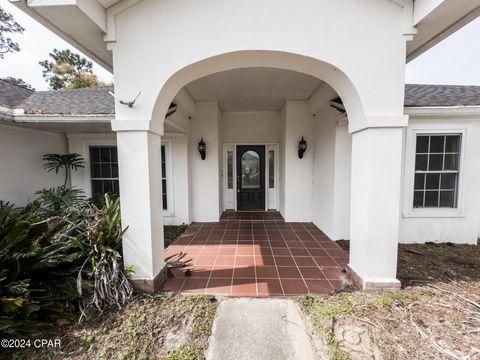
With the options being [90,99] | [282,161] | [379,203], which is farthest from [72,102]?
[379,203]

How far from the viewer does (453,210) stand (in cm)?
447

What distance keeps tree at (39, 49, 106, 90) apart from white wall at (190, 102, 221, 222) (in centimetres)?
1406

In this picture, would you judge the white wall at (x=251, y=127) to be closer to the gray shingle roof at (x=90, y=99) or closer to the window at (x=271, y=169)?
the window at (x=271, y=169)

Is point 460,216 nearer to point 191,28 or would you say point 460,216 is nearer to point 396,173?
point 396,173

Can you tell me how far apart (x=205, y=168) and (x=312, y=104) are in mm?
3194

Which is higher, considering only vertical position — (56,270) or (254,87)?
(254,87)

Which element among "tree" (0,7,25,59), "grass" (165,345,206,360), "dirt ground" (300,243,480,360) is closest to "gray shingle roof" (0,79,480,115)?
"dirt ground" (300,243,480,360)

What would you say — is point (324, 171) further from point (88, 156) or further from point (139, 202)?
point (88, 156)

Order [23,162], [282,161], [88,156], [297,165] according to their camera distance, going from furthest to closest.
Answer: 1. [282,161]
2. [297,165]
3. [88,156]
4. [23,162]

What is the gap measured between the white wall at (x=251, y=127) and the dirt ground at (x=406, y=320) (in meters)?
4.95

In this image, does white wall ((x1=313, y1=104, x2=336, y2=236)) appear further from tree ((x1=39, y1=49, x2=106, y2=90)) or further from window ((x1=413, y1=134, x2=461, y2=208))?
tree ((x1=39, y1=49, x2=106, y2=90))

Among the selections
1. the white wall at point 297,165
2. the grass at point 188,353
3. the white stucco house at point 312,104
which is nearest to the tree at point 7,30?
the white stucco house at point 312,104

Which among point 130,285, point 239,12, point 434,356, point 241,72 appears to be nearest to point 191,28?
point 239,12

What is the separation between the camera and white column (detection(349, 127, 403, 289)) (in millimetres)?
2609
